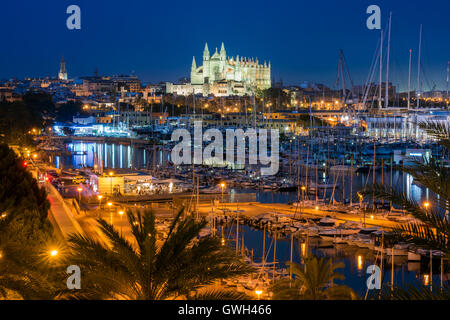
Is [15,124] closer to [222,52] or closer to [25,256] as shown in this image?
[25,256]

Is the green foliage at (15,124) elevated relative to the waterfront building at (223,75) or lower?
lower

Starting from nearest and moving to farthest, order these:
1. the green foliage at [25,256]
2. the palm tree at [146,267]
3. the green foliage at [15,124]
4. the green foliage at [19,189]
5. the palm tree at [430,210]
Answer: the palm tree at [430,210] → the palm tree at [146,267] → the green foliage at [25,256] → the green foliage at [19,189] → the green foliage at [15,124]

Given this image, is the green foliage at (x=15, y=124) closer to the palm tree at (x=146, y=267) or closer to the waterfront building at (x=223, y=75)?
the palm tree at (x=146, y=267)

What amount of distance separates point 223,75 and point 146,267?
91.7 meters

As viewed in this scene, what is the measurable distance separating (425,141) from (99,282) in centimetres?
4248

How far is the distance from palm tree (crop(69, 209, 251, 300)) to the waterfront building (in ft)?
289

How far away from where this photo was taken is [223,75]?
311 feet

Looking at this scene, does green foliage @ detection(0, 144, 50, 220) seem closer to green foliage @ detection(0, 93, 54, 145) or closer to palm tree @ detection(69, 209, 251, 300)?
palm tree @ detection(69, 209, 251, 300)

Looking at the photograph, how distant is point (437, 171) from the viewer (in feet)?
14.4

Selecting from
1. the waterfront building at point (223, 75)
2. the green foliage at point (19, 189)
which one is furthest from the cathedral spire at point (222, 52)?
the green foliage at point (19, 189)

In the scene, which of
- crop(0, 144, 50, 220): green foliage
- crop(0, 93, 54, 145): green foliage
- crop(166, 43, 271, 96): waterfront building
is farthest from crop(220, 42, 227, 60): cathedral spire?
crop(0, 144, 50, 220): green foliage

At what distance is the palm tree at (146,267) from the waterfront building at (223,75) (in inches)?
3463

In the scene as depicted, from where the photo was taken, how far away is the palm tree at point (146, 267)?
14.6ft

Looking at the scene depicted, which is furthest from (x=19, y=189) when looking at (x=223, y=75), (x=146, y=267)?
(x=223, y=75)
